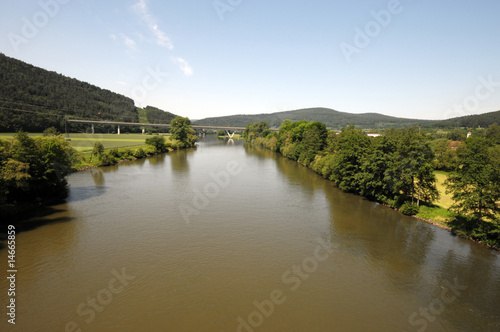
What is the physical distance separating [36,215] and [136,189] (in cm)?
1212

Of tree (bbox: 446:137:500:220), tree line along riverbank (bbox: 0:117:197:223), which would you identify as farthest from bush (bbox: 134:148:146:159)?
tree (bbox: 446:137:500:220)

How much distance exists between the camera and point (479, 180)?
2005 cm

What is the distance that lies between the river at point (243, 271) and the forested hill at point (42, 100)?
199ft

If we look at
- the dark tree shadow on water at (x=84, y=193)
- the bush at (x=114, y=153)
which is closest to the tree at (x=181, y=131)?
the bush at (x=114, y=153)

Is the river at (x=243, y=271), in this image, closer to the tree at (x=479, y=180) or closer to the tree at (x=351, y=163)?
the tree at (x=479, y=180)

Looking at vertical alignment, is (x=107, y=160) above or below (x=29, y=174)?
below

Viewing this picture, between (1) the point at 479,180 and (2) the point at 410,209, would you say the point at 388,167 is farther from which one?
(1) the point at 479,180

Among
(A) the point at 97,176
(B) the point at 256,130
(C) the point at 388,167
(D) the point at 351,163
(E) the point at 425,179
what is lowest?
(A) the point at 97,176

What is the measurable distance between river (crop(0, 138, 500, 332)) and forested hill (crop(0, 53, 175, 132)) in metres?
60.7

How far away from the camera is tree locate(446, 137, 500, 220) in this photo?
63.8ft

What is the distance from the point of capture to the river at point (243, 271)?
504 inches

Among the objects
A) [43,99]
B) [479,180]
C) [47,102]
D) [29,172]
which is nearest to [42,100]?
[43,99]

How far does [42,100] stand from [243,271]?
121 m

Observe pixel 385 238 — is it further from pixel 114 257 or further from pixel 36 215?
pixel 36 215
